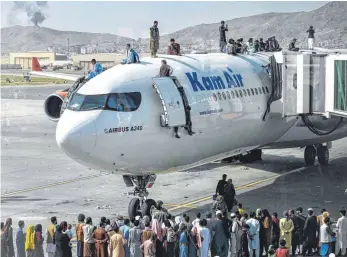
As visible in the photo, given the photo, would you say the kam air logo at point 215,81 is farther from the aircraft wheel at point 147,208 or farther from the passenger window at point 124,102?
the aircraft wheel at point 147,208

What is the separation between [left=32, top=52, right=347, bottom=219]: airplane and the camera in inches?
672

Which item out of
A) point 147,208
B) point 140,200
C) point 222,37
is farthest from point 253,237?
point 222,37

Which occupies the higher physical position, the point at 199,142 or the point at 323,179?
the point at 199,142

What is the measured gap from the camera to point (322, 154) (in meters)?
28.8

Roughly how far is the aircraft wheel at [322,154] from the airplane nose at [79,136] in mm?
14524

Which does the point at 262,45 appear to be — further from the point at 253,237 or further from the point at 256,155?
the point at 253,237

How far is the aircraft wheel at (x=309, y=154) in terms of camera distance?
1122 inches

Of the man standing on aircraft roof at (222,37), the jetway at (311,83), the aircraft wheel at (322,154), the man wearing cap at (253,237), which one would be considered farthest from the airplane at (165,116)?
the aircraft wheel at (322,154)

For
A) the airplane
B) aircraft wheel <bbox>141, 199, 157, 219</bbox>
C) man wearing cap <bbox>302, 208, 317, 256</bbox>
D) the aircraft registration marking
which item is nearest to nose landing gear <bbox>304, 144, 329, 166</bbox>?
the airplane

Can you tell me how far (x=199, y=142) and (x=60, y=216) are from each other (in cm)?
501

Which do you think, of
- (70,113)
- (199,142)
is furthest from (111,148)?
(199,142)

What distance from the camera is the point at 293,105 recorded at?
2194 cm

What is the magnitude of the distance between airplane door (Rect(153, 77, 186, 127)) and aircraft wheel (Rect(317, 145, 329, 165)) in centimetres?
1212

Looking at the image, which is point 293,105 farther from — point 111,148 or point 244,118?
point 111,148
